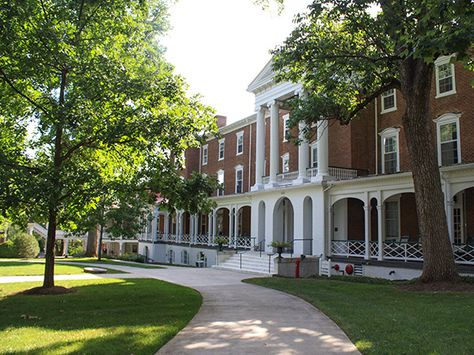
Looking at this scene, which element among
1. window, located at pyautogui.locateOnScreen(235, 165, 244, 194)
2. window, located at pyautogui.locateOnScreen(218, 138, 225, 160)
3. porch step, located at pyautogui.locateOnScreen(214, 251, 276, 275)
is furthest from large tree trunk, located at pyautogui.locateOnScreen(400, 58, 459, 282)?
window, located at pyautogui.locateOnScreen(218, 138, 225, 160)

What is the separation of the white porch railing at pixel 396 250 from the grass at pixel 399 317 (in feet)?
16.4

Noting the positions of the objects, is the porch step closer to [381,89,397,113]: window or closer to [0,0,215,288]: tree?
[381,89,397,113]: window

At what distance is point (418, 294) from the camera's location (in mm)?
12836

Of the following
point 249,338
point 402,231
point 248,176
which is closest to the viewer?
point 249,338

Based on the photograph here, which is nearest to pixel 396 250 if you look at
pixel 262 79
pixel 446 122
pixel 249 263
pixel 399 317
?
pixel 446 122

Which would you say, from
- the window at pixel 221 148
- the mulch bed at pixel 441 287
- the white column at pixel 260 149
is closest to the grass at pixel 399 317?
the mulch bed at pixel 441 287

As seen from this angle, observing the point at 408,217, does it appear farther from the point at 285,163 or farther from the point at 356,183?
the point at 285,163

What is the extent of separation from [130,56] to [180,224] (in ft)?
90.5

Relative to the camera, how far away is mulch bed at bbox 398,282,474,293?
43.6ft

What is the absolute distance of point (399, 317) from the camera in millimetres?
9281

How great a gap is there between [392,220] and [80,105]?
56.4ft

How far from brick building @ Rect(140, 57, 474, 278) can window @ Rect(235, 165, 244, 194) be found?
10.3 inches

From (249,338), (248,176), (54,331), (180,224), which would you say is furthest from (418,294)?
(180,224)

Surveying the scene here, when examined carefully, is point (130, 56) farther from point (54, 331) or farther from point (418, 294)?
point (418, 294)
